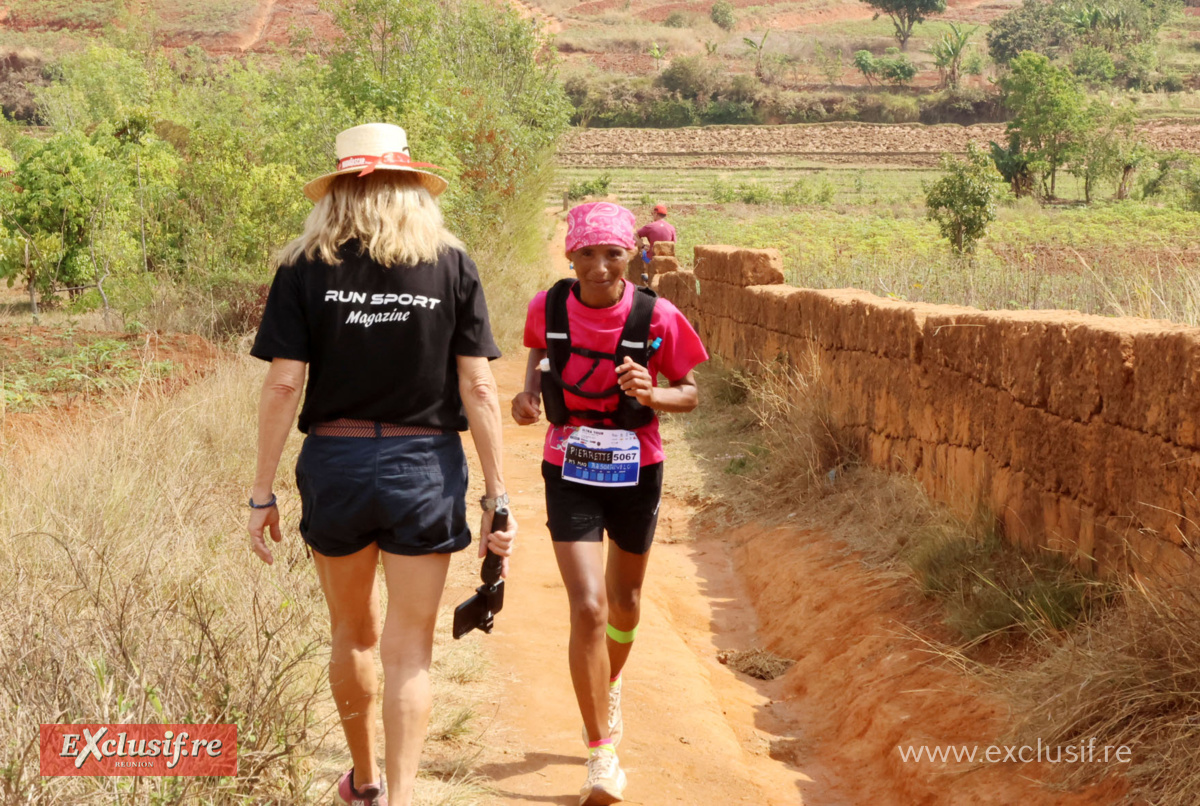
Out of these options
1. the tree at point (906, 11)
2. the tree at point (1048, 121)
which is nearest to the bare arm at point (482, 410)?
the tree at point (1048, 121)

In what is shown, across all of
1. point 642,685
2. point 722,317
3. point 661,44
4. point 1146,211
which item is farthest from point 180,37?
point 642,685

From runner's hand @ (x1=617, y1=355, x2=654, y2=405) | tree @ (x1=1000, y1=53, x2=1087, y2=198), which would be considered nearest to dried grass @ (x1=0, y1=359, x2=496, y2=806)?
runner's hand @ (x1=617, y1=355, x2=654, y2=405)

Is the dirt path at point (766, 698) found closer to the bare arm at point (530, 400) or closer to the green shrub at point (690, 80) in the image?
the bare arm at point (530, 400)

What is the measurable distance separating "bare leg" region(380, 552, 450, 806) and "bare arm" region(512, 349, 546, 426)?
0.99 m

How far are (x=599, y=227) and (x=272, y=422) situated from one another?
4.63 ft

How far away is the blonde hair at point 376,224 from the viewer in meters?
3.22

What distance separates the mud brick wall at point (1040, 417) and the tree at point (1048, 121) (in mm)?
37804

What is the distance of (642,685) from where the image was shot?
5.37 m

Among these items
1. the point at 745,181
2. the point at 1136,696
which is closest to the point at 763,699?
the point at 1136,696

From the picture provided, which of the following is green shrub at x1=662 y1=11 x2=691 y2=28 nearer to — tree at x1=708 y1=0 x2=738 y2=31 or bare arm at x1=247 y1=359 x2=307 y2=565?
tree at x1=708 y1=0 x2=738 y2=31

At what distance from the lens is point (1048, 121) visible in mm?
42062

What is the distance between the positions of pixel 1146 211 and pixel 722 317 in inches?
977

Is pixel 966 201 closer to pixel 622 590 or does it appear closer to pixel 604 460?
pixel 622 590

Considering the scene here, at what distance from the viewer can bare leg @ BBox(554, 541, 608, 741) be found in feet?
12.9
